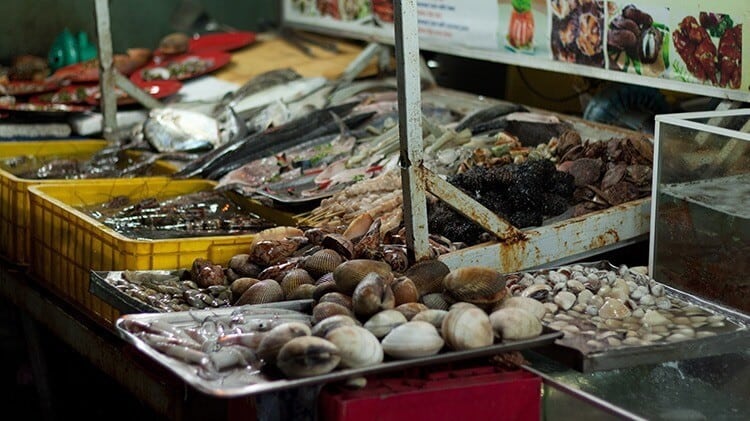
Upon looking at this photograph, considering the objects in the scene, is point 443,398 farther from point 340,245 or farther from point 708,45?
point 708,45

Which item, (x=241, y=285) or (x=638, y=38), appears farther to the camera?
(x=638, y=38)

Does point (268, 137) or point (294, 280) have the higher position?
point (268, 137)

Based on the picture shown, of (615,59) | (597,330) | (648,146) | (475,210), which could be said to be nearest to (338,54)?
(615,59)

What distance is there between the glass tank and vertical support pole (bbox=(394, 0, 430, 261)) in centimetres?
103

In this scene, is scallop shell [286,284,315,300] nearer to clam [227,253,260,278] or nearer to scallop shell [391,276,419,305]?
scallop shell [391,276,419,305]

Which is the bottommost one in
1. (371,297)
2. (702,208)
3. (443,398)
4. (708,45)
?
(443,398)

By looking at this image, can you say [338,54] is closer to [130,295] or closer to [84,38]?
[84,38]

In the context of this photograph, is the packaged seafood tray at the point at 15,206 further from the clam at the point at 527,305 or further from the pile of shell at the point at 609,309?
the clam at the point at 527,305

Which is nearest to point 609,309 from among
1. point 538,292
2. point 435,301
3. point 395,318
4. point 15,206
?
point 538,292

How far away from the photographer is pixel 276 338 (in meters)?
3.40

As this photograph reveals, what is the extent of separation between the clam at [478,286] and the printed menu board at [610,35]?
204 cm

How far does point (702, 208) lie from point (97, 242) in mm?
2528

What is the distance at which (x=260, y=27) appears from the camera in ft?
33.7

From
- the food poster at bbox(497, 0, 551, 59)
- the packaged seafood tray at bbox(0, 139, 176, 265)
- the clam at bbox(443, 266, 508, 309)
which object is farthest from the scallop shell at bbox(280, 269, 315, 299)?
the food poster at bbox(497, 0, 551, 59)
